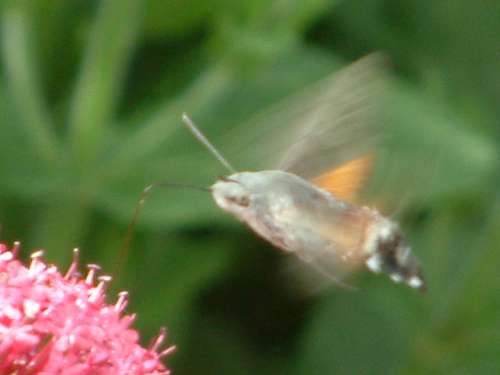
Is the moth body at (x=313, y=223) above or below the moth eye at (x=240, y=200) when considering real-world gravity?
below

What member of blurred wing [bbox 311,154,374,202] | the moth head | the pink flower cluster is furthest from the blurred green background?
the pink flower cluster

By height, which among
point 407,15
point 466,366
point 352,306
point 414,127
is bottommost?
point 466,366

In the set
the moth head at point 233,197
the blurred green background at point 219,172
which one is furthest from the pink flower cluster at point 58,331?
the blurred green background at point 219,172

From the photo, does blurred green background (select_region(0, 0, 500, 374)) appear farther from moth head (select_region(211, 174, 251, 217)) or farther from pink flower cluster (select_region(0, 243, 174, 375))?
pink flower cluster (select_region(0, 243, 174, 375))

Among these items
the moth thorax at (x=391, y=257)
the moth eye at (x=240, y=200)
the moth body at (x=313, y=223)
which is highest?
the moth eye at (x=240, y=200)

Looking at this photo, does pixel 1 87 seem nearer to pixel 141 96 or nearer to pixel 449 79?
pixel 141 96

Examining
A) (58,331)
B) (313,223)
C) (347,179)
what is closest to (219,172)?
(347,179)

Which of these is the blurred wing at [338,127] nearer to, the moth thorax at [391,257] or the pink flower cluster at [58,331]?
the moth thorax at [391,257]

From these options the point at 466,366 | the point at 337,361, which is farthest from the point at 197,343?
the point at 466,366
